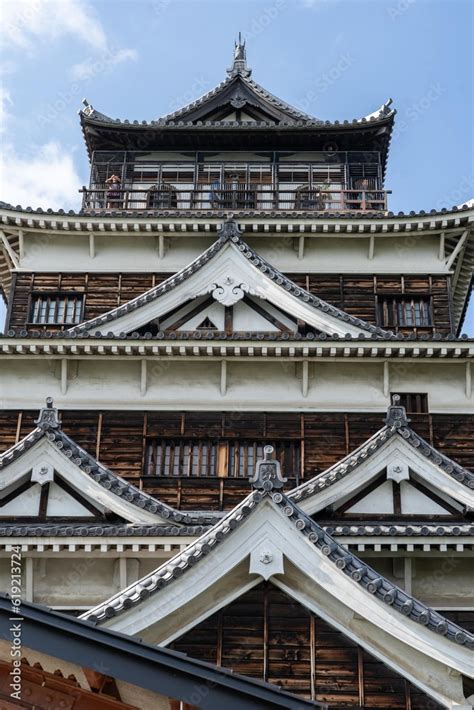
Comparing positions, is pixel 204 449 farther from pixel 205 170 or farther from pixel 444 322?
pixel 205 170

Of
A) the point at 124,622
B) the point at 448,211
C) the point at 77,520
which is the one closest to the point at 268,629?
the point at 124,622

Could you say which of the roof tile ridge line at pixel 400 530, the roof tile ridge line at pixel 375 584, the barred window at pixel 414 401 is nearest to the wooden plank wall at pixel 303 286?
Answer: the barred window at pixel 414 401

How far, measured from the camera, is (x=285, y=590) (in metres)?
10.7

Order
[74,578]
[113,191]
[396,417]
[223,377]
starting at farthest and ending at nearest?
[113,191] < [223,377] < [396,417] < [74,578]

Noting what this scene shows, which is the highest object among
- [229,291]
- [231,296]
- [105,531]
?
[229,291]

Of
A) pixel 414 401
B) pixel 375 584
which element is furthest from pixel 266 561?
pixel 414 401

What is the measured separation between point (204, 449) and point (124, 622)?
22.6ft

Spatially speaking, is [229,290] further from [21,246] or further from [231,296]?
[21,246]

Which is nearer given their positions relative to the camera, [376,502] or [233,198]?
[376,502]

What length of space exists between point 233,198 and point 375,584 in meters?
13.6

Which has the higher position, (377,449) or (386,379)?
(386,379)

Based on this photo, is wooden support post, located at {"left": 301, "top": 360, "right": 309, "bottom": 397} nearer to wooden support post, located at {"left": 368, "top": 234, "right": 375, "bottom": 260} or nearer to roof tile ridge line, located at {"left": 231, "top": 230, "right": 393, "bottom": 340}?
roof tile ridge line, located at {"left": 231, "top": 230, "right": 393, "bottom": 340}

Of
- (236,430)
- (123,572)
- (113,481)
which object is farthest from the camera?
(236,430)

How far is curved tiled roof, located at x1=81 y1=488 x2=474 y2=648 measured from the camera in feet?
33.6
